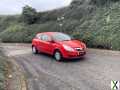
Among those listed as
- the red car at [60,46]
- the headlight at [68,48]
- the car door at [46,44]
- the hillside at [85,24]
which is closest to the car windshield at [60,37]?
the red car at [60,46]

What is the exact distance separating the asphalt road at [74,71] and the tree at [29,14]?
1552cm

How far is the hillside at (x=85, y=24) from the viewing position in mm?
19469

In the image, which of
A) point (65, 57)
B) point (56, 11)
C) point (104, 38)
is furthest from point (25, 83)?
point (56, 11)

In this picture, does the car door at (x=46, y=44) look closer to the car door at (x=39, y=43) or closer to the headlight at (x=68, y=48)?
the car door at (x=39, y=43)

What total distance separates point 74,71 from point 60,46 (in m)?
2.95

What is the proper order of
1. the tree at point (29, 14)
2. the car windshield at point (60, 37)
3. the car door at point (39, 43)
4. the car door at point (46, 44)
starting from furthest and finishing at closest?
the tree at point (29, 14)
the car door at point (39, 43)
the car door at point (46, 44)
the car windshield at point (60, 37)

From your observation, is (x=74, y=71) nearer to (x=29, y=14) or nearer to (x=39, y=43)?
(x=39, y=43)

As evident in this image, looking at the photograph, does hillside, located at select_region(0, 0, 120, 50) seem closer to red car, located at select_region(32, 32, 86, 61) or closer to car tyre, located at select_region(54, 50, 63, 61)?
red car, located at select_region(32, 32, 86, 61)

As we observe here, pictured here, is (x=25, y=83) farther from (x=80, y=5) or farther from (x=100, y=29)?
(x=80, y=5)

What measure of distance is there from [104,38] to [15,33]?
15.9 m

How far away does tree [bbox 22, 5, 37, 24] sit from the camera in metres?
32.6

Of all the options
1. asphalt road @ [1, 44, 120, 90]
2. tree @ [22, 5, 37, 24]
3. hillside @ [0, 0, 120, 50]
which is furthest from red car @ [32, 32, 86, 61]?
tree @ [22, 5, 37, 24]

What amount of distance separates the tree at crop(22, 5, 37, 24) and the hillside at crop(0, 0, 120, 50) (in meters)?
0.57

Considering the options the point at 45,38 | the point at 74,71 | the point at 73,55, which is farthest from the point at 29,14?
the point at 74,71
